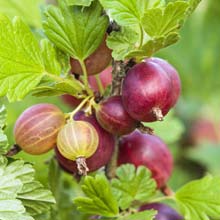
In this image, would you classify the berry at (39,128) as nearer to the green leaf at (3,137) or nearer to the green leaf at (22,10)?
the green leaf at (3,137)

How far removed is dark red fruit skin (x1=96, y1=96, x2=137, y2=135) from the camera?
0.75m

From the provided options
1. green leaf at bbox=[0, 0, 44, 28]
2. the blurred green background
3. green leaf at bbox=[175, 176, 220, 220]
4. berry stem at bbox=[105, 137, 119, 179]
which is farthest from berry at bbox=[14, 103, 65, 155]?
the blurred green background

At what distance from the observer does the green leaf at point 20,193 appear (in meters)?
0.68

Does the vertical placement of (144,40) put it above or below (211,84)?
above

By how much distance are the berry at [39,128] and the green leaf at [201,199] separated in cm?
22

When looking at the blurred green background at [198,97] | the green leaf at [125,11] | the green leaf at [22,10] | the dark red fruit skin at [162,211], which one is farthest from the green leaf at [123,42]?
the blurred green background at [198,97]

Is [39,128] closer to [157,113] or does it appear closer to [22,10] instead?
[157,113]

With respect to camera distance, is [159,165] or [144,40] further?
[159,165]

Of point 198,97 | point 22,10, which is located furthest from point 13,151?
point 198,97

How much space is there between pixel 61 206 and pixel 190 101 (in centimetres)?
117

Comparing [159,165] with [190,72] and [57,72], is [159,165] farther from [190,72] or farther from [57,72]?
[190,72]

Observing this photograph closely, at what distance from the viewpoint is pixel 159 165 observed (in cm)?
89

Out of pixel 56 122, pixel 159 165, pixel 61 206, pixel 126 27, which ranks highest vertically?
pixel 126 27

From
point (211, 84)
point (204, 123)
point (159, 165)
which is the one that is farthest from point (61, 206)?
point (211, 84)
